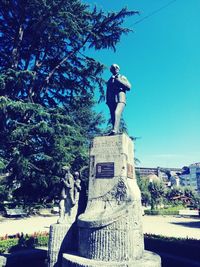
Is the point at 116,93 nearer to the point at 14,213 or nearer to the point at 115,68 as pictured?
the point at 115,68

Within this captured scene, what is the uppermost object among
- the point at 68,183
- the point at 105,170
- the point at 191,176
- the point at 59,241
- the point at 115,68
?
the point at 191,176

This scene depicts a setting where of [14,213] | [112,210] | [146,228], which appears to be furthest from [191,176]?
[112,210]

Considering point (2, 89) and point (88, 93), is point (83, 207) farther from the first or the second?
point (88, 93)

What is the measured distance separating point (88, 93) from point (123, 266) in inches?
392

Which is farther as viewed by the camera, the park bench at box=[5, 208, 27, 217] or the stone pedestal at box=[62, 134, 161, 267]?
the park bench at box=[5, 208, 27, 217]

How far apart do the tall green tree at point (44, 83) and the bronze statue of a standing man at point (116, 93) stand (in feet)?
12.7

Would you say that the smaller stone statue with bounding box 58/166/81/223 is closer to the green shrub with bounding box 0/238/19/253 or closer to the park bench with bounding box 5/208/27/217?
the green shrub with bounding box 0/238/19/253

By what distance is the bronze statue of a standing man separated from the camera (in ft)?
25.6

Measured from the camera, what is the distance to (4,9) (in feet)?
43.2

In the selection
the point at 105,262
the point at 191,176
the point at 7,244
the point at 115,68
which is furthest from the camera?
the point at 191,176

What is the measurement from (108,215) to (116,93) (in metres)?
3.51

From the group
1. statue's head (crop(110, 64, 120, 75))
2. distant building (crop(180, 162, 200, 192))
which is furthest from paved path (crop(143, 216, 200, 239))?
distant building (crop(180, 162, 200, 192))

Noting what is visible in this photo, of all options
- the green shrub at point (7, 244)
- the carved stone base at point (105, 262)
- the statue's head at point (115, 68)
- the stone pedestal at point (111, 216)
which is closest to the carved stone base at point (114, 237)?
the stone pedestal at point (111, 216)

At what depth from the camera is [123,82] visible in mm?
7812
